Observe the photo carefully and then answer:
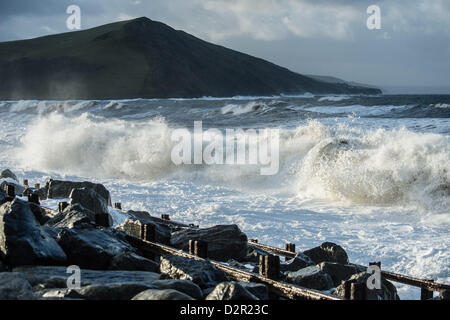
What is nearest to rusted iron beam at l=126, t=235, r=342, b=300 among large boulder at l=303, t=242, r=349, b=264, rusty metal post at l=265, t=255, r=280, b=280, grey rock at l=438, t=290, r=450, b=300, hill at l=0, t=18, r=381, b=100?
rusty metal post at l=265, t=255, r=280, b=280

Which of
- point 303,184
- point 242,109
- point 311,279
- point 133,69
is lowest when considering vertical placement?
point 303,184

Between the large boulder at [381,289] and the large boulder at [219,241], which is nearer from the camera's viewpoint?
the large boulder at [381,289]

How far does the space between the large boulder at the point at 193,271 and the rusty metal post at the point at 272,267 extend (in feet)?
0.94

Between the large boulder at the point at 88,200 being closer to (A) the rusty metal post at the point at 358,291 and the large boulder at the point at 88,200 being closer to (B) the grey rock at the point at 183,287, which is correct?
(B) the grey rock at the point at 183,287

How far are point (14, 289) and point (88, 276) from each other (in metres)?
0.82

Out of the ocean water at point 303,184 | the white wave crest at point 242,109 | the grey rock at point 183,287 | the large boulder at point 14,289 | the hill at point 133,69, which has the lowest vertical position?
the ocean water at point 303,184

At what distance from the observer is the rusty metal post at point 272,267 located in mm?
3508

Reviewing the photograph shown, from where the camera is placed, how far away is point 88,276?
3.49m

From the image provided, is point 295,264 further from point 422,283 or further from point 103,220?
point 103,220

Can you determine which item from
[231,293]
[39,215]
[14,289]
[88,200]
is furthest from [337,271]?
[88,200]

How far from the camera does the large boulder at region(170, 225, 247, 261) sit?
16.9 feet

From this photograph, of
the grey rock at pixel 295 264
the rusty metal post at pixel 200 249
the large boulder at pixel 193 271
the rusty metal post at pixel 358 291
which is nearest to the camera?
the rusty metal post at pixel 358 291

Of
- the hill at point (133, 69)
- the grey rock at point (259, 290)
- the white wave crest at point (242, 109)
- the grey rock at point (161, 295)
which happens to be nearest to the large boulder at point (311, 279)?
the grey rock at point (259, 290)
